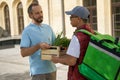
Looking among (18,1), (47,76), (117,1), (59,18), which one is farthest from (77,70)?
(18,1)

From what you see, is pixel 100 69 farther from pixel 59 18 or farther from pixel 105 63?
pixel 59 18

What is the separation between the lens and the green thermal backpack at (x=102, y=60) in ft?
9.16

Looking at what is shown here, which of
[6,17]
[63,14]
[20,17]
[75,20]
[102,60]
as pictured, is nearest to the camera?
[102,60]

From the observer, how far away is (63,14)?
21.1 metres

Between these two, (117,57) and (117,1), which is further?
(117,1)

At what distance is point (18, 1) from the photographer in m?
29.1

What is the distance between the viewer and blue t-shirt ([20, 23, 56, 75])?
Answer: 3.70 metres

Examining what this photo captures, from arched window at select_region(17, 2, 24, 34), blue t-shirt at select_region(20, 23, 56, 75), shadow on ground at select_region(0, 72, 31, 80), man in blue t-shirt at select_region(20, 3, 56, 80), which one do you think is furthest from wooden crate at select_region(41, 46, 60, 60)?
arched window at select_region(17, 2, 24, 34)

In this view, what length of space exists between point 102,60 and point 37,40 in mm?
1139

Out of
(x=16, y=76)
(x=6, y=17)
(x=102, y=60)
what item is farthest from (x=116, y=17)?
(x=6, y=17)

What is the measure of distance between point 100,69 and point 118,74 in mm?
173

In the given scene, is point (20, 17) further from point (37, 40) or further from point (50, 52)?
point (50, 52)

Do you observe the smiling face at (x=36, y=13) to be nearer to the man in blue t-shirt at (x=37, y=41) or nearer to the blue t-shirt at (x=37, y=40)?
the man in blue t-shirt at (x=37, y=41)

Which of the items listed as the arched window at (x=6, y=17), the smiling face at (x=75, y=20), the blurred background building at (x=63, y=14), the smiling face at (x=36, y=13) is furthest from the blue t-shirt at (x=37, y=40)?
the arched window at (x=6, y=17)
